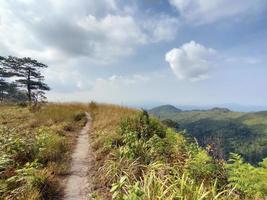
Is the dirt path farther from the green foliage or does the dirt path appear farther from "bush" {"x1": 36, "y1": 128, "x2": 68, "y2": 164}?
the green foliage

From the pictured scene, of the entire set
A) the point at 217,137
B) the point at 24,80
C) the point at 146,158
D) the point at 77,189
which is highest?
the point at 24,80

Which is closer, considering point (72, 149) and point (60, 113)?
point (72, 149)

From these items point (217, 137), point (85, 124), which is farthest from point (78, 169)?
point (85, 124)

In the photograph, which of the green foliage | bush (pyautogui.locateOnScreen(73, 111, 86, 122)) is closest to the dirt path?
the green foliage

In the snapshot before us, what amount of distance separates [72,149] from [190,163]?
6075 mm

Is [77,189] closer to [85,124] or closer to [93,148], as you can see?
[93,148]

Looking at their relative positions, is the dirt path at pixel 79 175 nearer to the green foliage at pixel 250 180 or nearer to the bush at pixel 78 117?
the green foliage at pixel 250 180

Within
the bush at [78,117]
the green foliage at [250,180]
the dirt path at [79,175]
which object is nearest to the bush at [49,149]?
the dirt path at [79,175]

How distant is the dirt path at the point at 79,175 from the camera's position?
6.82m

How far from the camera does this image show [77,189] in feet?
23.4

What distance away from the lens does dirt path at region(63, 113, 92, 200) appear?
6.82m

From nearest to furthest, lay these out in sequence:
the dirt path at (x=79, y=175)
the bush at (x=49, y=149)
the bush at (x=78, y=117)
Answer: the dirt path at (x=79, y=175) < the bush at (x=49, y=149) < the bush at (x=78, y=117)

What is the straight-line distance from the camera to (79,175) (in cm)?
832

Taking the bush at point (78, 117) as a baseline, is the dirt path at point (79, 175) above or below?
below
